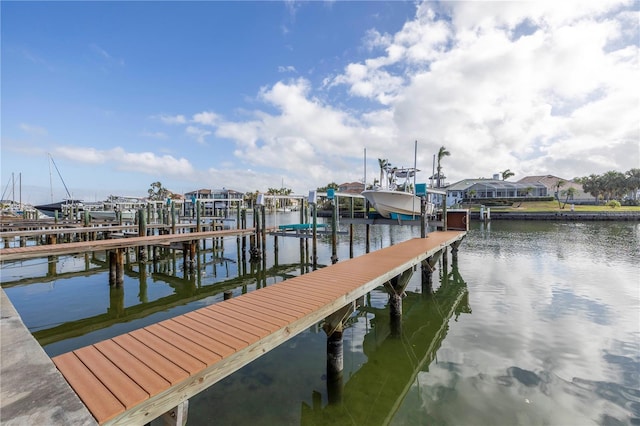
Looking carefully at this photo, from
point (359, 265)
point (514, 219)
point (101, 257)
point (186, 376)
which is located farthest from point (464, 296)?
point (514, 219)

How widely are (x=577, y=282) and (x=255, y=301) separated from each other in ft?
44.9

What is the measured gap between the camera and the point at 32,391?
2424mm

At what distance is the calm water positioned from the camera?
4.99 meters

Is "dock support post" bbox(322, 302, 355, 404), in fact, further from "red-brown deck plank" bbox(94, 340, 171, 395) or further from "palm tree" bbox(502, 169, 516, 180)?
"palm tree" bbox(502, 169, 516, 180)

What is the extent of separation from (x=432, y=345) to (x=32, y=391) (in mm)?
7277

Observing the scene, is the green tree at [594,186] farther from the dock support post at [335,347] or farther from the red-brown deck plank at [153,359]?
the red-brown deck plank at [153,359]

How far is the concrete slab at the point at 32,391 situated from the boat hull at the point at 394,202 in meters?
15.7

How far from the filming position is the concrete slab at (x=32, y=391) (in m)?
2.10

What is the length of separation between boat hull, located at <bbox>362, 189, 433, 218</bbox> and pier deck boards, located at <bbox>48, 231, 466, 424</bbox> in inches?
462

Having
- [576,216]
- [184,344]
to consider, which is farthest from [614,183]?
[184,344]

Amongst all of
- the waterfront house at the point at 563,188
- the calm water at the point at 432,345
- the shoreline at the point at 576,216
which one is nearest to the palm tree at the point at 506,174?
the waterfront house at the point at 563,188

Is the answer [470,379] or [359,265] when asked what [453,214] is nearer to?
[359,265]

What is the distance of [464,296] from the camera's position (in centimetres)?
1116

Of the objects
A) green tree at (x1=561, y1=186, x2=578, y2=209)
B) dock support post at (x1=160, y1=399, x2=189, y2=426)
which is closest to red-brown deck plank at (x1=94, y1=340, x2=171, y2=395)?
dock support post at (x1=160, y1=399, x2=189, y2=426)
